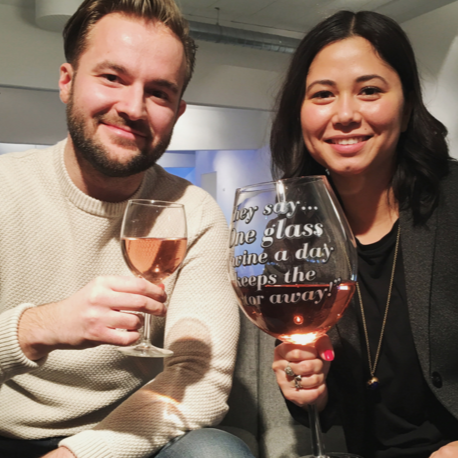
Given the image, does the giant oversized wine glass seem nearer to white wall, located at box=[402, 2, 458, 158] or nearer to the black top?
the black top

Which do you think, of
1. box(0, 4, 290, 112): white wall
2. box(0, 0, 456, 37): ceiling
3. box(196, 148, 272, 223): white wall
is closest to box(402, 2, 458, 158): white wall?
box(0, 0, 456, 37): ceiling

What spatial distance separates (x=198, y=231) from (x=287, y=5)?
4.87 metres

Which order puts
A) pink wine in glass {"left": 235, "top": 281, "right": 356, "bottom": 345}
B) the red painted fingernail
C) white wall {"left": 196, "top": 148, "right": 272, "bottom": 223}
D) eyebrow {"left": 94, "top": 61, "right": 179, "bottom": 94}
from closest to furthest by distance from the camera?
pink wine in glass {"left": 235, "top": 281, "right": 356, "bottom": 345} < the red painted fingernail < eyebrow {"left": 94, "top": 61, "right": 179, "bottom": 94} < white wall {"left": 196, "top": 148, "right": 272, "bottom": 223}

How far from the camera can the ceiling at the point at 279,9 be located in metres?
5.26

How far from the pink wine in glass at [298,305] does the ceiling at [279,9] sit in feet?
16.5

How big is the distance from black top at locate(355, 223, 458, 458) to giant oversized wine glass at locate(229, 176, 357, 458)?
0.56 metres

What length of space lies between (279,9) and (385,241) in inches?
196

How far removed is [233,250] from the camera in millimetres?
689

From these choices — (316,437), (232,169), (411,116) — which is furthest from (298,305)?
(232,169)

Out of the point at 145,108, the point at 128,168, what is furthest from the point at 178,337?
the point at 145,108

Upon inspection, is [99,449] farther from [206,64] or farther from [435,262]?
[206,64]

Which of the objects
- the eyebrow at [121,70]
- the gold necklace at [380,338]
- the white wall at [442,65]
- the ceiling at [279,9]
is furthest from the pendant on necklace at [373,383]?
the ceiling at [279,9]

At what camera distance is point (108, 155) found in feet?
4.01

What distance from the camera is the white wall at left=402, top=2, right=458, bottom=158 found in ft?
16.6
